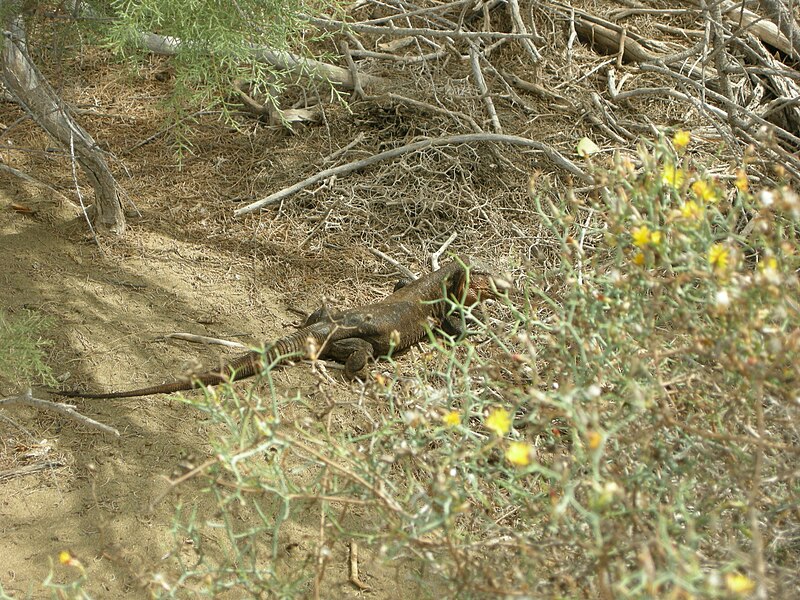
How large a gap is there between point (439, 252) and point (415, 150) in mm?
966

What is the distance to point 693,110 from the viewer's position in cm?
705

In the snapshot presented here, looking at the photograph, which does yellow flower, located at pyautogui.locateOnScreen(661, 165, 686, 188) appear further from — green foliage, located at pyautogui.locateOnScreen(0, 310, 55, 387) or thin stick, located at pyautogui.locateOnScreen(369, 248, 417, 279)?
thin stick, located at pyautogui.locateOnScreen(369, 248, 417, 279)

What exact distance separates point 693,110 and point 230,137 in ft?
12.4

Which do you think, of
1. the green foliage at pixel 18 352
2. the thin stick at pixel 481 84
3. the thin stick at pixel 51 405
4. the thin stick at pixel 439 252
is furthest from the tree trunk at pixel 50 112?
the thin stick at pixel 481 84

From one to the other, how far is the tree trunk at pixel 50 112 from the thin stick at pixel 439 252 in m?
2.23

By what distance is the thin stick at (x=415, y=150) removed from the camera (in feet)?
21.1

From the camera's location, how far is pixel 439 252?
620 cm

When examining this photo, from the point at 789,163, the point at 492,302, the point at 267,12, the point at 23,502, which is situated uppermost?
the point at 267,12

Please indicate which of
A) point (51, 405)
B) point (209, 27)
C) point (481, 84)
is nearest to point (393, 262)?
point (481, 84)

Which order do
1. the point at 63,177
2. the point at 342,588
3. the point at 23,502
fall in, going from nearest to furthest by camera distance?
the point at 342,588, the point at 23,502, the point at 63,177

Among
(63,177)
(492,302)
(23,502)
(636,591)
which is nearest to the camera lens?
(636,591)

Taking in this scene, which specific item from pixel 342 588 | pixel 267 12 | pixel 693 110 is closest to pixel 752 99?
pixel 693 110

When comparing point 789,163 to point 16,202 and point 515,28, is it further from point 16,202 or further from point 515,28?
point 16,202

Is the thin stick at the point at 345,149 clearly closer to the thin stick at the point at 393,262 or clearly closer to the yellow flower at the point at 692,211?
the thin stick at the point at 393,262
